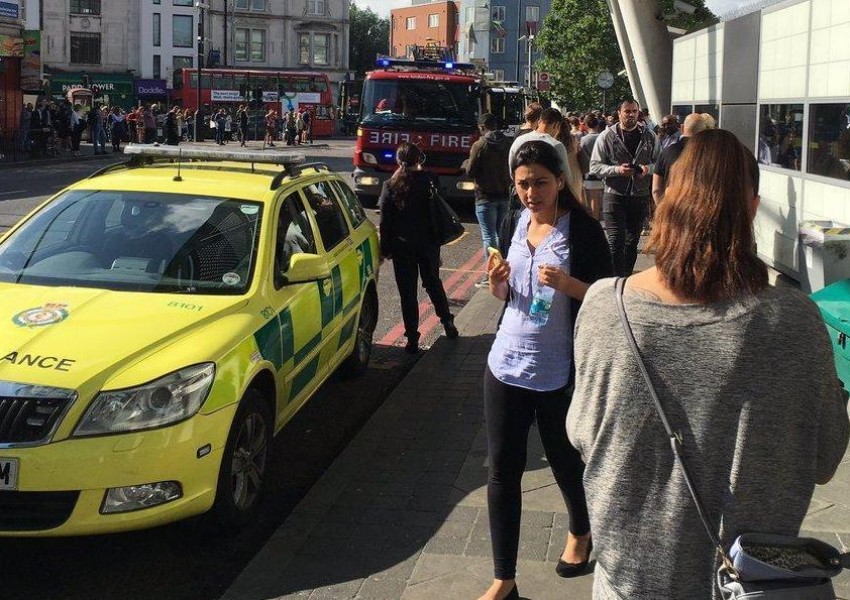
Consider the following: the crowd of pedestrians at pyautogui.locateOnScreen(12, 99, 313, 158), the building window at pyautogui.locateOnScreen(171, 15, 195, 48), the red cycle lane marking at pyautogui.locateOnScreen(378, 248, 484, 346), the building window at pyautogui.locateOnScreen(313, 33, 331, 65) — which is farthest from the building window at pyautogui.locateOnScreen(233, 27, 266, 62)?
the red cycle lane marking at pyautogui.locateOnScreen(378, 248, 484, 346)

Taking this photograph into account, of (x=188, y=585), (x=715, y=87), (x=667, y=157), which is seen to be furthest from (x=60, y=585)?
(x=715, y=87)

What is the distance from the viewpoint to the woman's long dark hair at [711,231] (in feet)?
6.97

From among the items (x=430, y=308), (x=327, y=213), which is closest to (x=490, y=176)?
(x=430, y=308)

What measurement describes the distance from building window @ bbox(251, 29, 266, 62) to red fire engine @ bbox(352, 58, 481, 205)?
62952mm

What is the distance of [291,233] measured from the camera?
6035 mm

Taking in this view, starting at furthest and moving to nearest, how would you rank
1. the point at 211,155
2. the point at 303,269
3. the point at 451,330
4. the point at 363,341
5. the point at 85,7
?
the point at 85,7
the point at 451,330
the point at 363,341
the point at 211,155
the point at 303,269

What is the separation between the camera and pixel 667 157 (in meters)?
8.86

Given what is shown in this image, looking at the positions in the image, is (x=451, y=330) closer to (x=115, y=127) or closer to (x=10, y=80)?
(x=10, y=80)

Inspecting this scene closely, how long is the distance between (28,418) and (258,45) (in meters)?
78.3

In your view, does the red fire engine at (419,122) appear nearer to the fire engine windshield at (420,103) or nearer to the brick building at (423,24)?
the fire engine windshield at (420,103)

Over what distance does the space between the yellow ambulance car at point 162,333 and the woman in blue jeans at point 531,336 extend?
1.37 m

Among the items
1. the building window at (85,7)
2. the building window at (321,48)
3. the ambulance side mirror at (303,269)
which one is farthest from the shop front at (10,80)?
the building window at (321,48)

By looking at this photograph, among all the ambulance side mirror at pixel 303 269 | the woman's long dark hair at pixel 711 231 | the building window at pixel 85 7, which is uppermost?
the building window at pixel 85 7

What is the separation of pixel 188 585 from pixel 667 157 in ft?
19.6
